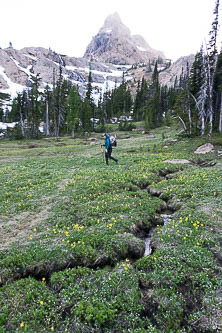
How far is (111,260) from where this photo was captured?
766 centimetres

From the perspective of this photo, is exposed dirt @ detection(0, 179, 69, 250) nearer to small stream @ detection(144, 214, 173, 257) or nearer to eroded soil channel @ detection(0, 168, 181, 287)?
eroded soil channel @ detection(0, 168, 181, 287)

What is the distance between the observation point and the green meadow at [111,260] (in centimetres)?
536

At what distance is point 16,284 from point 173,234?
20.1ft

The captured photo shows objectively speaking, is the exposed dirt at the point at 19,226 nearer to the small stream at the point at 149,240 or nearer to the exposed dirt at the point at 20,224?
the exposed dirt at the point at 20,224

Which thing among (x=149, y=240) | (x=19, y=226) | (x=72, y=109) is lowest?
(x=149, y=240)

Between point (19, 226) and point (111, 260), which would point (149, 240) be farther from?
point (19, 226)

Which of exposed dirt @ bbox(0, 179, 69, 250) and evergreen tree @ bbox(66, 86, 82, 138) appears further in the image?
evergreen tree @ bbox(66, 86, 82, 138)

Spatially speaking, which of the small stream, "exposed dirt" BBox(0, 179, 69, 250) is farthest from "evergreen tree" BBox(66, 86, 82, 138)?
the small stream

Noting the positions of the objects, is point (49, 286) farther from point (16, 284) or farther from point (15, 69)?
point (15, 69)

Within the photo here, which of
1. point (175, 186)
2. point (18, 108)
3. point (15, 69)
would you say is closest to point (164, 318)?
point (175, 186)

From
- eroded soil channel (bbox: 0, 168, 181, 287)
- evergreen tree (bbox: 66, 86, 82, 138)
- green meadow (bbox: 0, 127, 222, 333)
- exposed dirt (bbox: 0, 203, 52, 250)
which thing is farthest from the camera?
evergreen tree (bbox: 66, 86, 82, 138)

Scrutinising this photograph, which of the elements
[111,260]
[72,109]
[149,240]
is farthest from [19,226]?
[72,109]

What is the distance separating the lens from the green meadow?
5.36m

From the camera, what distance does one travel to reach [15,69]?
193 metres
